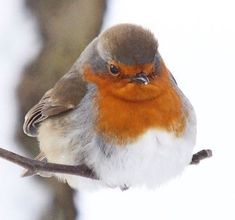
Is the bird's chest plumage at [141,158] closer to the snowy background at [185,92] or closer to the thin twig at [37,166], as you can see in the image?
the thin twig at [37,166]

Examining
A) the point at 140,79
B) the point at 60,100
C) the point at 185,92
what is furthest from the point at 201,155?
the point at 185,92

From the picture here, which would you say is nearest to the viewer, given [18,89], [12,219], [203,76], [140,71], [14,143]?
[140,71]

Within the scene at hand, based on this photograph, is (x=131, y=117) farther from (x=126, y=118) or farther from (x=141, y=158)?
(x=141, y=158)

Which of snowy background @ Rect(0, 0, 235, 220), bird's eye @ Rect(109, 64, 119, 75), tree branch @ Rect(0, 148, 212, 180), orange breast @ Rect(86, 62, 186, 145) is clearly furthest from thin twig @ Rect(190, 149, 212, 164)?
snowy background @ Rect(0, 0, 235, 220)

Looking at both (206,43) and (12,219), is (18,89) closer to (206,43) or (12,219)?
(12,219)

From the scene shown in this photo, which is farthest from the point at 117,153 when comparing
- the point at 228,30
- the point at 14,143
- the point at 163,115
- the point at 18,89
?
the point at 228,30
